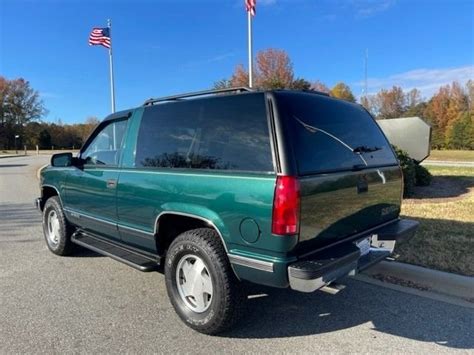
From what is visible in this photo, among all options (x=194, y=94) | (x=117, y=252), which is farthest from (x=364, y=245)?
Result: (x=117, y=252)

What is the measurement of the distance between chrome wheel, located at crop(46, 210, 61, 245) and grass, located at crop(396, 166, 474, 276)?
4.52m

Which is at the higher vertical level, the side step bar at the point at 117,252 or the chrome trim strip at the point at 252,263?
the chrome trim strip at the point at 252,263

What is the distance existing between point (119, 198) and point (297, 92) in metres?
2.05

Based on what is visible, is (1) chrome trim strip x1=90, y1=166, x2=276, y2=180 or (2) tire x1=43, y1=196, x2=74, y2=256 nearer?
(1) chrome trim strip x1=90, y1=166, x2=276, y2=180

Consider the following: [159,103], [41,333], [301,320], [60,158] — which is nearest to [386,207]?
[301,320]

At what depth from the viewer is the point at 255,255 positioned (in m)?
2.90

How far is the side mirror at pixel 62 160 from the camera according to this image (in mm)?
5062

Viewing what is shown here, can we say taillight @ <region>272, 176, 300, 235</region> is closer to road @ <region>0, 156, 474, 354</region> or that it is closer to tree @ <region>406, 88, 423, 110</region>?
road @ <region>0, 156, 474, 354</region>

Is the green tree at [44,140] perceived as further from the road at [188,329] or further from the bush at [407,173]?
the road at [188,329]

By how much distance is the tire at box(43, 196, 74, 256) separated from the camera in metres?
5.34

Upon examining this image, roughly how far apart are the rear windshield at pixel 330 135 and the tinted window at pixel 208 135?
228 mm

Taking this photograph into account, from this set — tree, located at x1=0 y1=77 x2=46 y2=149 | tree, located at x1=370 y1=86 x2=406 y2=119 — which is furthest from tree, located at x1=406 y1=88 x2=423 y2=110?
tree, located at x1=0 y1=77 x2=46 y2=149

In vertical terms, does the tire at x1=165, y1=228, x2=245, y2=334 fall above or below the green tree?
below

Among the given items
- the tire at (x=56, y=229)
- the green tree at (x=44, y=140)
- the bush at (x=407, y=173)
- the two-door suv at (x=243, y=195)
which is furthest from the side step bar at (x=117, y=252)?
the green tree at (x=44, y=140)
